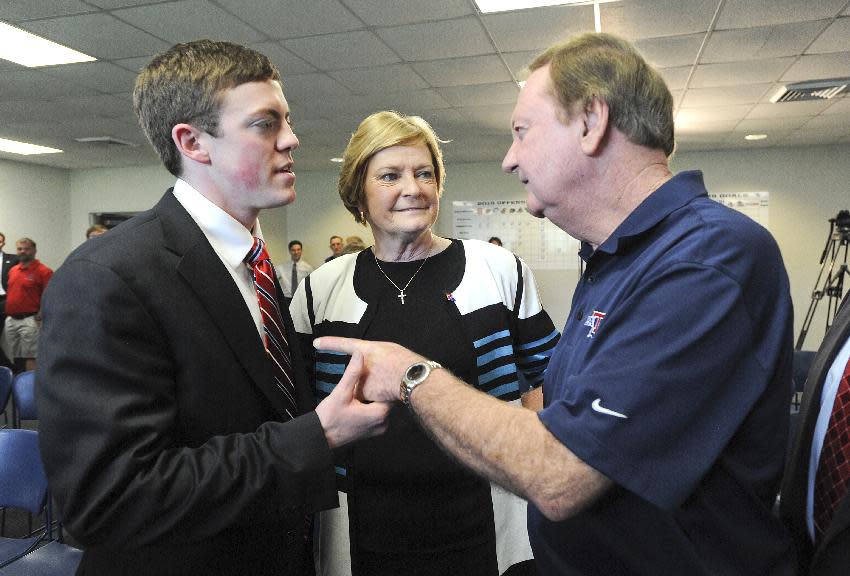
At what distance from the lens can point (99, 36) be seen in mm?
3945

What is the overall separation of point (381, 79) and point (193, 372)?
443 cm

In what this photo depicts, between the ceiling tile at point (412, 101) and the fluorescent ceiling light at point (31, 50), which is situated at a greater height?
the ceiling tile at point (412, 101)

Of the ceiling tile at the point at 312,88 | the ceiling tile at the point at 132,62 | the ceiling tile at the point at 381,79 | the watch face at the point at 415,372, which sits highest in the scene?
the ceiling tile at the point at 381,79

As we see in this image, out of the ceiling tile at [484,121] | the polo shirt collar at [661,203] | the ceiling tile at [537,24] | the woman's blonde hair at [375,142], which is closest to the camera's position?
the polo shirt collar at [661,203]

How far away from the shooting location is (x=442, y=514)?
1395 millimetres

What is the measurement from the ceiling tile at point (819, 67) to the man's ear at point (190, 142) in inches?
189

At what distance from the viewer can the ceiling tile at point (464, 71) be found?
4.49 metres

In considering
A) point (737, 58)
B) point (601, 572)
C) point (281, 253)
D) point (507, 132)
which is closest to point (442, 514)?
point (601, 572)

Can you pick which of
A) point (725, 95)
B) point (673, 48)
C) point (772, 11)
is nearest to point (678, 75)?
point (673, 48)

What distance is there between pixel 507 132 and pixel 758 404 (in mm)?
6457

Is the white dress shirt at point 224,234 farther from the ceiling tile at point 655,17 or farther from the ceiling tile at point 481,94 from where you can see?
the ceiling tile at point 481,94

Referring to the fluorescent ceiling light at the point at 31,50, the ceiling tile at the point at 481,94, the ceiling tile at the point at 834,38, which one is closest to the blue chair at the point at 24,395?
the fluorescent ceiling light at the point at 31,50

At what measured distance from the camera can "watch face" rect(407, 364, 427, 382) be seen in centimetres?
93

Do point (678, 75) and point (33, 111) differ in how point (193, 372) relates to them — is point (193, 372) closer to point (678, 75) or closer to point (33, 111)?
point (678, 75)
